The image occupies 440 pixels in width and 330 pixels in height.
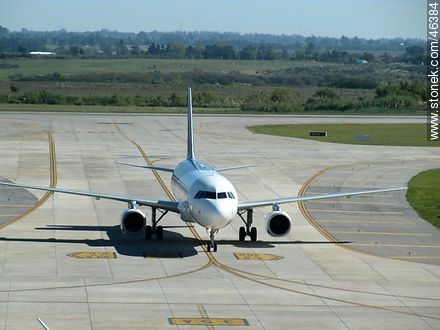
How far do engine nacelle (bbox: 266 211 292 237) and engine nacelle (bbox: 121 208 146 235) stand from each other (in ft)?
18.5

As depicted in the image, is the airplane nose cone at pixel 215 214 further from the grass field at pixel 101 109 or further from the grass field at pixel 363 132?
the grass field at pixel 101 109

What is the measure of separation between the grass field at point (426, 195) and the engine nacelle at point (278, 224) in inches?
445

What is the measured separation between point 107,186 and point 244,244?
19.8 meters

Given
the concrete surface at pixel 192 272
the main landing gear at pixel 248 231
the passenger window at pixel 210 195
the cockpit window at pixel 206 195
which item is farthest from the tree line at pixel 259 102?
the passenger window at pixel 210 195

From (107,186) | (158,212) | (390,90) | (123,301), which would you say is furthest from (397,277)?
(390,90)

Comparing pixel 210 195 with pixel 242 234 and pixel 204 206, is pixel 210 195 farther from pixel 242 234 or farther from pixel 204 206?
pixel 242 234

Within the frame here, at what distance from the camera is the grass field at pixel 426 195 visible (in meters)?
59.4

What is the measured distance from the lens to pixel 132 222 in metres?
47.5

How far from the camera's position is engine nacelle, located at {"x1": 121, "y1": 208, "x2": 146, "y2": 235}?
156 ft

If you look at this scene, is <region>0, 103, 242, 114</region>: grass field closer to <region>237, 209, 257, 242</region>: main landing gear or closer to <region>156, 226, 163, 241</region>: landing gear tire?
<region>156, 226, 163, 241</region>: landing gear tire

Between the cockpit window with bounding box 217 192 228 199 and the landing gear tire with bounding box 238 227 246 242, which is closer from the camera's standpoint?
the cockpit window with bounding box 217 192 228 199

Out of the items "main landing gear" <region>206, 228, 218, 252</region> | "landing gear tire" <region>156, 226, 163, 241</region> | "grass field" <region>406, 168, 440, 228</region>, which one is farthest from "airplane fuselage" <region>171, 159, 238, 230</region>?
"grass field" <region>406, 168, 440, 228</region>

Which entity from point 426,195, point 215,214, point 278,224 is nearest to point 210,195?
point 215,214

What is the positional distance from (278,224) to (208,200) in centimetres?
494
